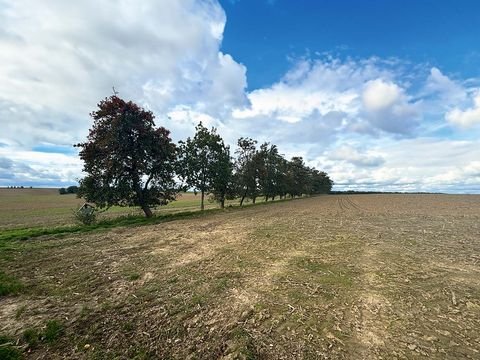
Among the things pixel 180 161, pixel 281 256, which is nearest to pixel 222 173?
pixel 180 161

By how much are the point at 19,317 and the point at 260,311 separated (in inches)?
176

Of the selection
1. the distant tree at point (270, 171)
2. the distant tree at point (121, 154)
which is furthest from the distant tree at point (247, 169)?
the distant tree at point (121, 154)

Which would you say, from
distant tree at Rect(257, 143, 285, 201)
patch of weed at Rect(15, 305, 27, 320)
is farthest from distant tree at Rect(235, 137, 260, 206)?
patch of weed at Rect(15, 305, 27, 320)

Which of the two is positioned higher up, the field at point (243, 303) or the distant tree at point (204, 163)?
the distant tree at point (204, 163)

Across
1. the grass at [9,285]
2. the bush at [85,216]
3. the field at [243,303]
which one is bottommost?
the field at [243,303]

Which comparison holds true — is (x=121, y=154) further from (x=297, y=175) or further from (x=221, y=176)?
(x=297, y=175)

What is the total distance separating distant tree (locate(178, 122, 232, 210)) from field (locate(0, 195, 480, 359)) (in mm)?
18634

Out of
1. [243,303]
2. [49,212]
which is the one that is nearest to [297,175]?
[49,212]

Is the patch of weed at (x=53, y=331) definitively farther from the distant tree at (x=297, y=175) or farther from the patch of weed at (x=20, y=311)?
the distant tree at (x=297, y=175)

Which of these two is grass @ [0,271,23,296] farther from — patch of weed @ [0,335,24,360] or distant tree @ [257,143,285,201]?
distant tree @ [257,143,285,201]

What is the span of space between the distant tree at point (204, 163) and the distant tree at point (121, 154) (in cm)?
630

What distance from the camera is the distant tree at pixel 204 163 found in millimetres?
28475

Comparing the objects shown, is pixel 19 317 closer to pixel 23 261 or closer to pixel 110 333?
pixel 110 333

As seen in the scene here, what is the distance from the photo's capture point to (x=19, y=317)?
15.9 ft
